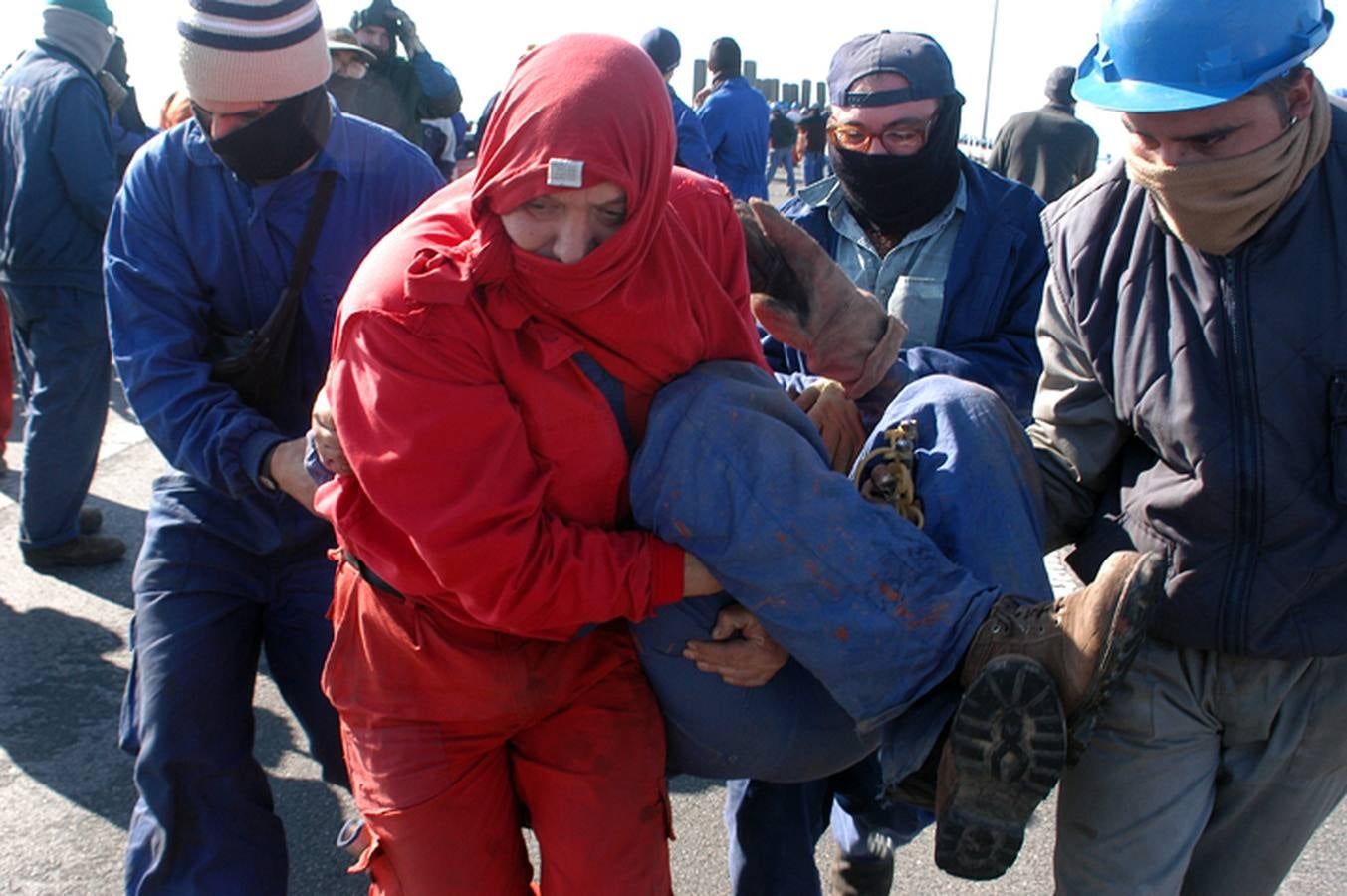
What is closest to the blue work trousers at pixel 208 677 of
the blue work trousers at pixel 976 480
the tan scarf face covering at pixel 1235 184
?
the blue work trousers at pixel 976 480

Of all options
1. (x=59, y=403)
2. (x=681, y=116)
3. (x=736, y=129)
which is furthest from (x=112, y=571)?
(x=736, y=129)

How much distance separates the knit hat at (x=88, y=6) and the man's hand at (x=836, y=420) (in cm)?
428

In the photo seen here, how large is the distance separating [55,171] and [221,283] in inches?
115

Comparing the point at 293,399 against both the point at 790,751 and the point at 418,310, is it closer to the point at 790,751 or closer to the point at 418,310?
the point at 418,310

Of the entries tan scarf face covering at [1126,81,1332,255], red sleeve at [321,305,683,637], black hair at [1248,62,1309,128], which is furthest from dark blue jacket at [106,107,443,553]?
black hair at [1248,62,1309,128]

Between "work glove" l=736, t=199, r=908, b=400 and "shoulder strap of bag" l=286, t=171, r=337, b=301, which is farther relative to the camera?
"shoulder strap of bag" l=286, t=171, r=337, b=301

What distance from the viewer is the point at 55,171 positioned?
503 centimetres

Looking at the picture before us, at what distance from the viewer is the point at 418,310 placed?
1844 mm

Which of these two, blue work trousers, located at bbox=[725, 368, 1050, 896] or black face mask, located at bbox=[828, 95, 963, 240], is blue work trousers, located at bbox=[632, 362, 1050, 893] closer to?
blue work trousers, located at bbox=[725, 368, 1050, 896]

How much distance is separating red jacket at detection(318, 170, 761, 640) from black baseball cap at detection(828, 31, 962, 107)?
3.98 ft

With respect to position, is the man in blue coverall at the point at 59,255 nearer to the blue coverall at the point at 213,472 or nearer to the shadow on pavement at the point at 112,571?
the shadow on pavement at the point at 112,571

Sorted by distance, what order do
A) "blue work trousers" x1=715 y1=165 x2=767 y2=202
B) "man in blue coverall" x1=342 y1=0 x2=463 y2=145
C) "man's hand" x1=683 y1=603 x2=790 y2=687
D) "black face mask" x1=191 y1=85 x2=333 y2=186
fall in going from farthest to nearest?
"blue work trousers" x1=715 y1=165 x2=767 y2=202, "man in blue coverall" x1=342 y1=0 x2=463 y2=145, "black face mask" x1=191 y1=85 x2=333 y2=186, "man's hand" x1=683 y1=603 x2=790 y2=687

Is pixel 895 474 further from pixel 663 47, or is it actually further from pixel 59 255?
pixel 663 47

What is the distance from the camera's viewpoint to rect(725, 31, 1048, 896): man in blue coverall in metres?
2.78
